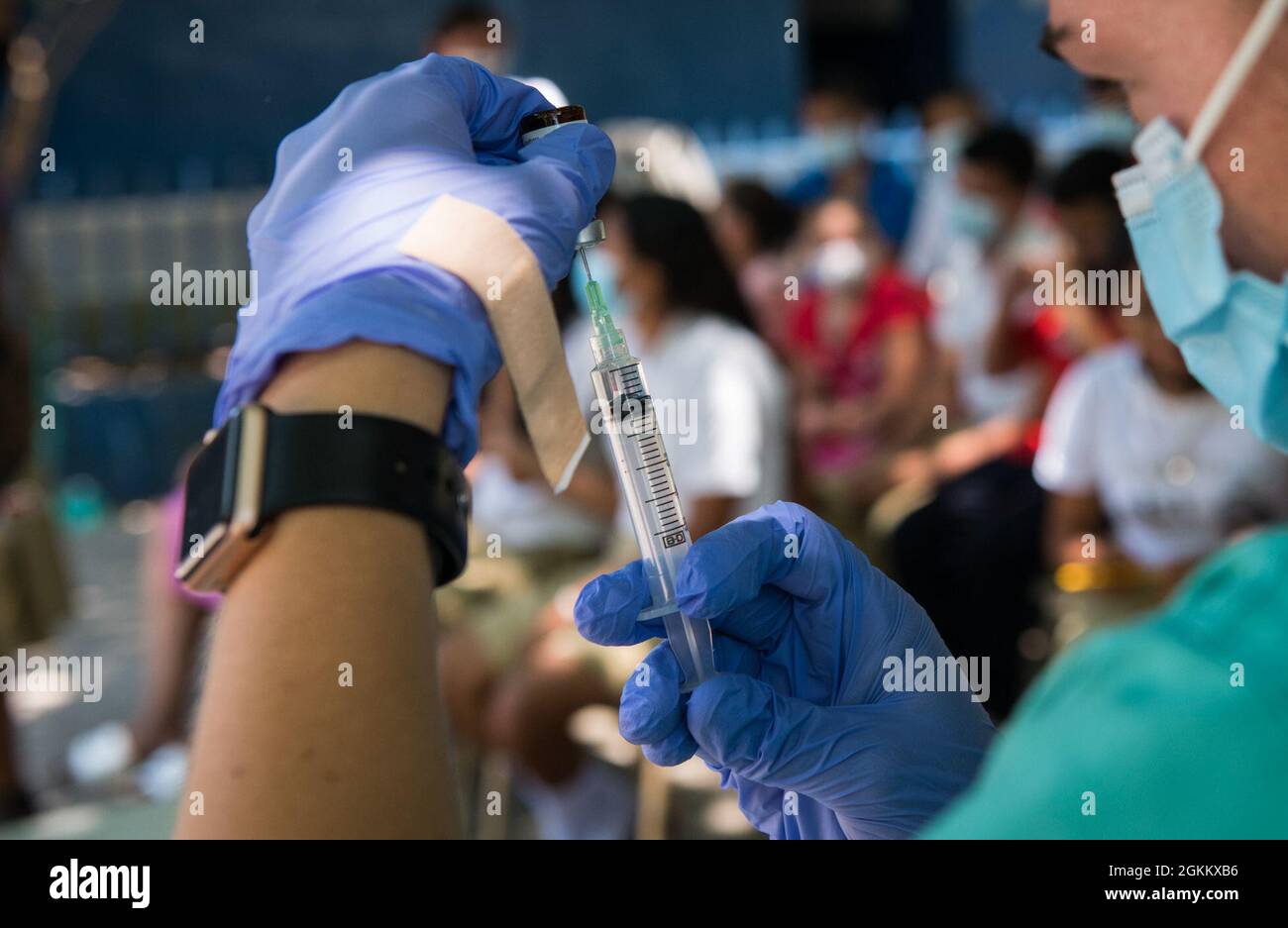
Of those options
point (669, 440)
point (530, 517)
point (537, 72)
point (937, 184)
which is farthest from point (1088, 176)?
point (537, 72)

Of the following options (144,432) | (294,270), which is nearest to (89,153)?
(144,432)

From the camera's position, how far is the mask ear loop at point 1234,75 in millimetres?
734

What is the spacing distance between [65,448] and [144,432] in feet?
1.10

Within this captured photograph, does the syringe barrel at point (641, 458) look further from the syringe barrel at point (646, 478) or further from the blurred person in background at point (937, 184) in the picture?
the blurred person in background at point (937, 184)

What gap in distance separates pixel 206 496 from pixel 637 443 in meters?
0.24

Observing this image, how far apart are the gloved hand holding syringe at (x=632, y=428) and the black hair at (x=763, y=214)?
3.03m

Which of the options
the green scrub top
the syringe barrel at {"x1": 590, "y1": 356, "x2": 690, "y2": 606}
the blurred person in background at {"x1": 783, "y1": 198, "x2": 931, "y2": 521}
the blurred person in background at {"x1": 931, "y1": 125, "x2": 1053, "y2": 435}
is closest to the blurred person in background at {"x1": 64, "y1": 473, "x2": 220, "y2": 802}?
the blurred person in background at {"x1": 783, "y1": 198, "x2": 931, "y2": 521}

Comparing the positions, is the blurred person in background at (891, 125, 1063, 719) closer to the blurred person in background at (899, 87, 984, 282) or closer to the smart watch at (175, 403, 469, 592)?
the blurred person in background at (899, 87, 984, 282)

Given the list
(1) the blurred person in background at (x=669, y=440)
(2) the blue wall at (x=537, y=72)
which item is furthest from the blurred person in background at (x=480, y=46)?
(2) the blue wall at (x=537, y=72)

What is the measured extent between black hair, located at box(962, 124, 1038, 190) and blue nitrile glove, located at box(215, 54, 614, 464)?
258cm

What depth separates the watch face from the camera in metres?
0.67

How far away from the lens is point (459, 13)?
273 cm

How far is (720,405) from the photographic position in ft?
6.57

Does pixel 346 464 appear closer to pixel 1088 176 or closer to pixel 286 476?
pixel 286 476
